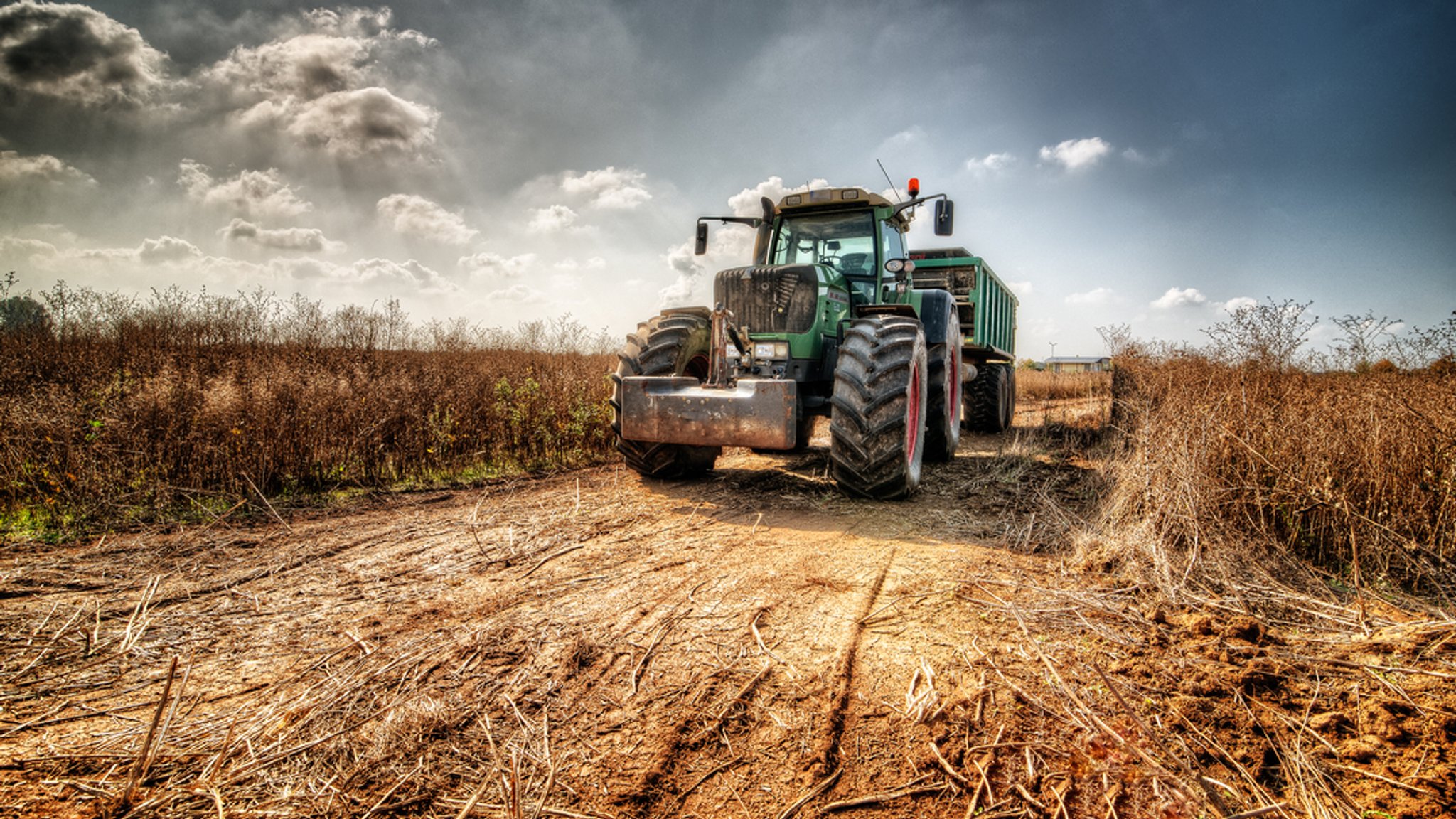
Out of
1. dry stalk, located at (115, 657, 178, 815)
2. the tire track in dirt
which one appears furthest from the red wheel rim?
dry stalk, located at (115, 657, 178, 815)

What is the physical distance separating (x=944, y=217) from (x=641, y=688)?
16.9 ft

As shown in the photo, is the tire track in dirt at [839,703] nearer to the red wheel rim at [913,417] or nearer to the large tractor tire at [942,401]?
the red wheel rim at [913,417]

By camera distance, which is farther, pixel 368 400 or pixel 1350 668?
pixel 368 400

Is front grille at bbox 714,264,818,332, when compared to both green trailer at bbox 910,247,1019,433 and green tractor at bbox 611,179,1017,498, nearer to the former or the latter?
green tractor at bbox 611,179,1017,498

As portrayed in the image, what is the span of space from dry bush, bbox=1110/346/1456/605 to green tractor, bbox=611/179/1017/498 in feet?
5.15

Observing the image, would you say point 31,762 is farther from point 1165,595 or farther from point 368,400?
point 368,400

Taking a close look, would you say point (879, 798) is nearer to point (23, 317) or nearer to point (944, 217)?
point (944, 217)

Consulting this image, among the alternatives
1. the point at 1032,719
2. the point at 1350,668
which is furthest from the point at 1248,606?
the point at 1032,719

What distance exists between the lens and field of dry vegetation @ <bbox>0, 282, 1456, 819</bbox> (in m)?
1.67

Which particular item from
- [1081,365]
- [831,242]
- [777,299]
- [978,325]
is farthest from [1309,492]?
[1081,365]

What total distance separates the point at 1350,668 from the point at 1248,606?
512mm

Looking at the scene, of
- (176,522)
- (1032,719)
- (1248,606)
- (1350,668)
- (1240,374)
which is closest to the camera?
(1032,719)

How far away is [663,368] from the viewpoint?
539 centimetres

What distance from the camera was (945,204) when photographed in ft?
19.2
